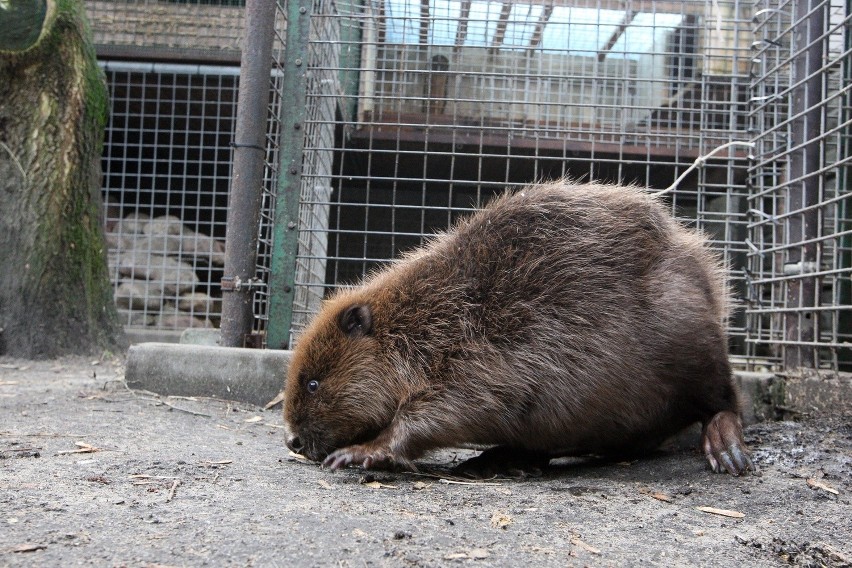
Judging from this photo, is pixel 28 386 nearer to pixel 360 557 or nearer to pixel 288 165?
pixel 288 165

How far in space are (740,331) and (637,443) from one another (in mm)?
1908

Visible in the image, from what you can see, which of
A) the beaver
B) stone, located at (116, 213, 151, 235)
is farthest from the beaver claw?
stone, located at (116, 213, 151, 235)

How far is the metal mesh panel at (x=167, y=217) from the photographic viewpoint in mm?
8023

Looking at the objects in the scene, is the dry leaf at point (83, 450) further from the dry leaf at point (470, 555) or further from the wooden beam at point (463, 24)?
the wooden beam at point (463, 24)

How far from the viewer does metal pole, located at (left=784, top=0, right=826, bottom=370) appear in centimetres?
383

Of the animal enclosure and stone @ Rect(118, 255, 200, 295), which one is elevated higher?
the animal enclosure

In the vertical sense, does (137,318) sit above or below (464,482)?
above

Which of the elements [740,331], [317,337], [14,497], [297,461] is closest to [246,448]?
[297,461]

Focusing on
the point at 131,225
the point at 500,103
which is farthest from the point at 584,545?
the point at 131,225

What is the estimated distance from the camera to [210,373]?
4.09 metres

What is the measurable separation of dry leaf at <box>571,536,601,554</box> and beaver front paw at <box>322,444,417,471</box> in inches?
37.7

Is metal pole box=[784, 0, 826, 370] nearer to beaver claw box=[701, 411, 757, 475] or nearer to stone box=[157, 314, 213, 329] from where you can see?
beaver claw box=[701, 411, 757, 475]

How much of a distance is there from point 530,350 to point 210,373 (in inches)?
78.9

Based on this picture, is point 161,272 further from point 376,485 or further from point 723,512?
point 723,512
